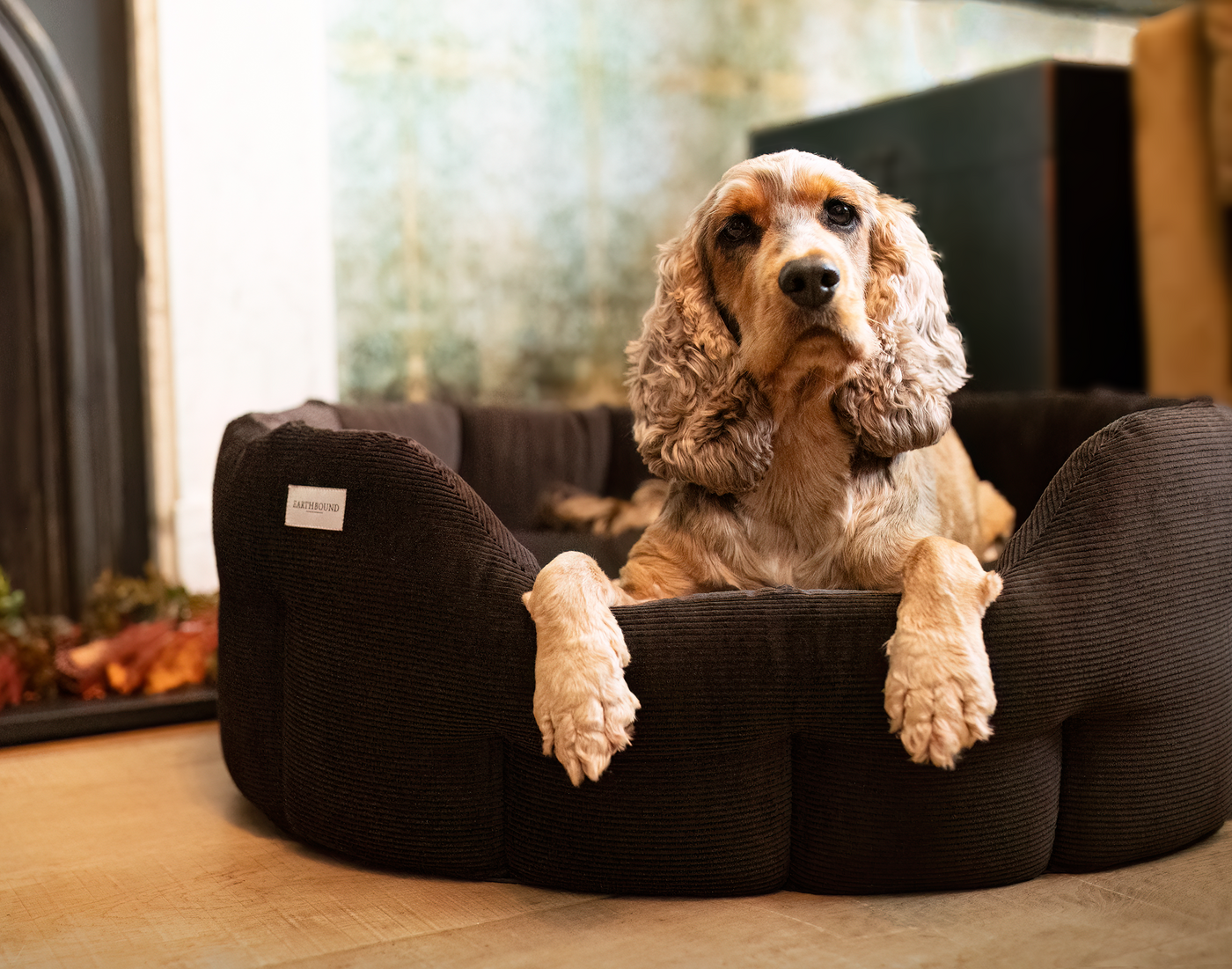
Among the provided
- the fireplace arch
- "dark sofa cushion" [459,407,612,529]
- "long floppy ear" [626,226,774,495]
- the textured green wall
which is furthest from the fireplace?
"long floppy ear" [626,226,774,495]

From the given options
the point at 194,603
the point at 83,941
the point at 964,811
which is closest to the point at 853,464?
the point at 964,811

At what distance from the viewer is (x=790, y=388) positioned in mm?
2230

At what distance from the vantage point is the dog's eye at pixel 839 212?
7.41 ft

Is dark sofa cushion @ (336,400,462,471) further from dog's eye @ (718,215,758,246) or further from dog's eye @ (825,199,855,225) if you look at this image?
dog's eye @ (825,199,855,225)

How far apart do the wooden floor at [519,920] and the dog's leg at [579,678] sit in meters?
0.28

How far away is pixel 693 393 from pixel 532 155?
2.99m

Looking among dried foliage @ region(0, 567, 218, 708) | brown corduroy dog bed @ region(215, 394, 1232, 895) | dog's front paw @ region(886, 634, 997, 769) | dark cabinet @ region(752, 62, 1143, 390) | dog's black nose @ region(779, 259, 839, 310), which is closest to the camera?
dog's front paw @ region(886, 634, 997, 769)

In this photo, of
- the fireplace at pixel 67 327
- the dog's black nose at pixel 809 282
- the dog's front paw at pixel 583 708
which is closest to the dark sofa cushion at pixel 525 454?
the fireplace at pixel 67 327

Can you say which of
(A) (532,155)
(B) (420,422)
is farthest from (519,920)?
(A) (532,155)

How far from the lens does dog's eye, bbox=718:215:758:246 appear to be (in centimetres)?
226

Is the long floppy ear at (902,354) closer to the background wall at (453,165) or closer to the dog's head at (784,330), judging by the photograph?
the dog's head at (784,330)

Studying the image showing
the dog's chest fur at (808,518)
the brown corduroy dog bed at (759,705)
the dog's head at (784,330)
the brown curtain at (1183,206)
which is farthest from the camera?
the brown curtain at (1183,206)

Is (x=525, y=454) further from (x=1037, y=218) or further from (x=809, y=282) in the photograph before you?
(x=1037, y=218)

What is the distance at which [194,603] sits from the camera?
381 cm
